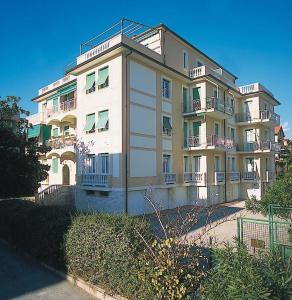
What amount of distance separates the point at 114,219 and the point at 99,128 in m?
13.8

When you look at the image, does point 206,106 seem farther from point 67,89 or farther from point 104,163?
point 67,89

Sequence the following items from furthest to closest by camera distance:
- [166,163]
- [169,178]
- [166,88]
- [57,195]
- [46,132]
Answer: [46,132] < [166,88] < [166,163] < [57,195] < [169,178]

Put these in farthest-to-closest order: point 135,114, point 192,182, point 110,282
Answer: point 192,182
point 135,114
point 110,282

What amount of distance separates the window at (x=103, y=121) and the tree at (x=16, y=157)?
14.6 feet

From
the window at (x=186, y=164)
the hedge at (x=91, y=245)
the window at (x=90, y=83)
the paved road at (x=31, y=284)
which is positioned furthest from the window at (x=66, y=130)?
the paved road at (x=31, y=284)

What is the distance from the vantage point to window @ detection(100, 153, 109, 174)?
71.0 ft

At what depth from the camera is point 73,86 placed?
26500mm

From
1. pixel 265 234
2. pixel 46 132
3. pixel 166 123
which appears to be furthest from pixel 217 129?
pixel 265 234

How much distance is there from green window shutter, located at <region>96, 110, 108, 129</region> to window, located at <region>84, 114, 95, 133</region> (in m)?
0.78

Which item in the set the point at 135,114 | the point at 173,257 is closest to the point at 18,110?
the point at 135,114

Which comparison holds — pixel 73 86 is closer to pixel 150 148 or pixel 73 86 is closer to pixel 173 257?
pixel 150 148

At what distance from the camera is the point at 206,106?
84.8 ft

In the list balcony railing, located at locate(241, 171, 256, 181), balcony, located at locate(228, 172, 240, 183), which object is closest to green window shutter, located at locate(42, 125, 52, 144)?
balcony, located at locate(228, 172, 240, 183)

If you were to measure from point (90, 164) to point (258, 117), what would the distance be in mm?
20675
